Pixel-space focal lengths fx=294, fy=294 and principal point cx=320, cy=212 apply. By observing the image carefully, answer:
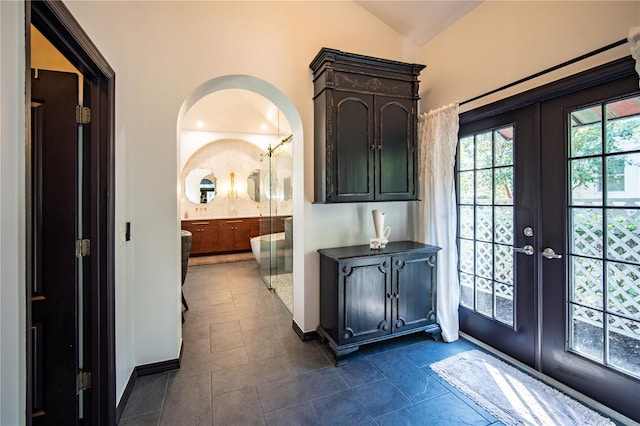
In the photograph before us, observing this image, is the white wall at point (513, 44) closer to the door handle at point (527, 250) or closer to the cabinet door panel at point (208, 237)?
the door handle at point (527, 250)

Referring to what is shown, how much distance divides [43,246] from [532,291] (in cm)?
314

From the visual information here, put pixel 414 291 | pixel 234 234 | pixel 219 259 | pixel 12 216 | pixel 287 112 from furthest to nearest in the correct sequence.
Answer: pixel 234 234 → pixel 219 259 → pixel 287 112 → pixel 414 291 → pixel 12 216

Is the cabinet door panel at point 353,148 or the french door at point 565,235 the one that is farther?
the cabinet door panel at point 353,148

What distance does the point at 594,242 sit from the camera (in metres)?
1.90

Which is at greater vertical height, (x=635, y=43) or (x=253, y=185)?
(x=635, y=43)

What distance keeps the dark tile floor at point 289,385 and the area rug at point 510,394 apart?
10 cm

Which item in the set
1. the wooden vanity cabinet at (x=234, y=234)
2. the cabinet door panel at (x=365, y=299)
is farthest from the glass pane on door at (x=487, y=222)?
the wooden vanity cabinet at (x=234, y=234)

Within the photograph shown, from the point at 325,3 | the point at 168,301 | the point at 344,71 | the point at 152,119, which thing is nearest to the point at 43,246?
the point at 168,301

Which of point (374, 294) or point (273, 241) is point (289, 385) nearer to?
point (374, 294)

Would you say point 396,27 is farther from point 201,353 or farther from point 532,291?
point 201,353

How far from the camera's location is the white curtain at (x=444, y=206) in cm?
268

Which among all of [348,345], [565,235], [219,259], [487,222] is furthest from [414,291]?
[219,259]

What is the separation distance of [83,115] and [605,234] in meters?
3.20

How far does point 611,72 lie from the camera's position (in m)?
1.70
